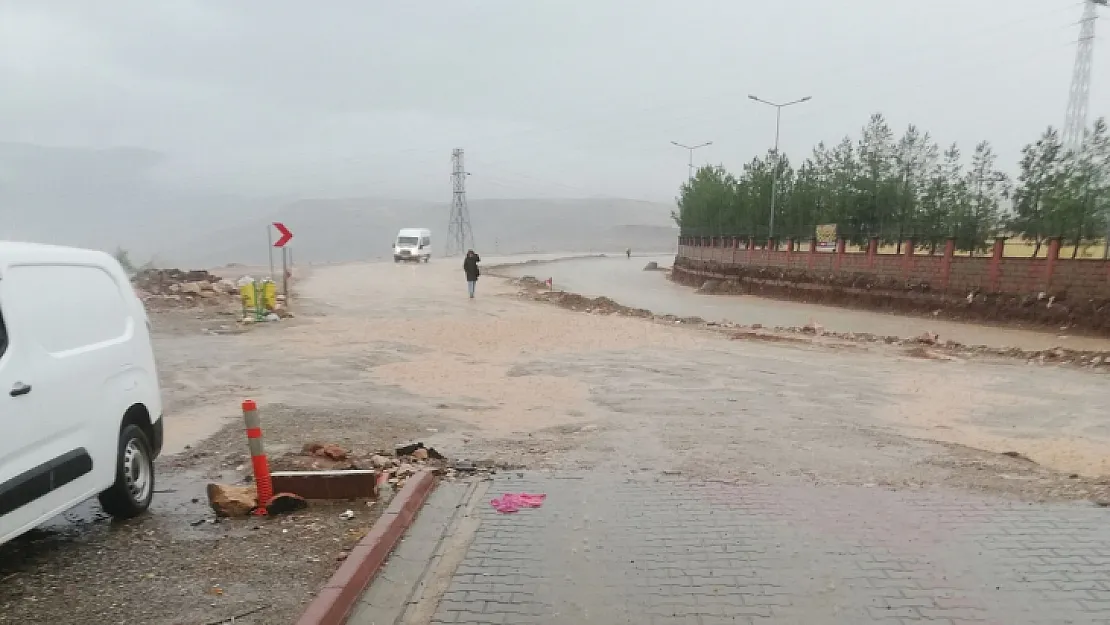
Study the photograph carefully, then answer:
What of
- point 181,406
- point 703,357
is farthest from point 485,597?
point 703,357

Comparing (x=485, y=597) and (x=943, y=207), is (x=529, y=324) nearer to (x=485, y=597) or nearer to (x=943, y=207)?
(x=485, y=597)

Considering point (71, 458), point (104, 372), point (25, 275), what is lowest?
point (71, 458)

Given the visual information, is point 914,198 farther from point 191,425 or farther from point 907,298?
point 191,425

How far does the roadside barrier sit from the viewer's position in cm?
500

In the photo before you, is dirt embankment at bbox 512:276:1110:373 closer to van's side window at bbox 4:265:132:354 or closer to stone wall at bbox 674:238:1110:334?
stone wall at bbox 674:238:1110:334

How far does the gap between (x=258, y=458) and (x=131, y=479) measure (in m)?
0.86

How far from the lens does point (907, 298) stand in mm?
29359

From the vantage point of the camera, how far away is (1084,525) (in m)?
5.10

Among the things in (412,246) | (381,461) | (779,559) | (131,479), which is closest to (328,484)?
(381,461)

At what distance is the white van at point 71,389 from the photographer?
384 centimetres

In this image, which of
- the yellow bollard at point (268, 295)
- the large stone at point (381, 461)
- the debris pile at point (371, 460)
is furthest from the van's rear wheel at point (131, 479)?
the yellow bollard at point (268, 295)

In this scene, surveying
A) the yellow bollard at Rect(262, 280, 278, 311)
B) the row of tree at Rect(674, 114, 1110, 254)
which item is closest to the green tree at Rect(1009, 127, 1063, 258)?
the row of tree at Rect(674, 114, 1110, 254)

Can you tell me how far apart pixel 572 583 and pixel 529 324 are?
15.0 meters

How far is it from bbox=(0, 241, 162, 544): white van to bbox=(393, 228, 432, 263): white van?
4921cm
